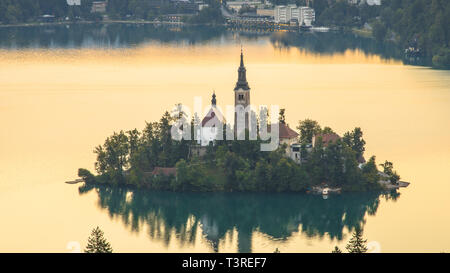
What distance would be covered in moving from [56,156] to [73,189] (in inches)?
166

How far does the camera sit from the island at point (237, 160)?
3081 cm

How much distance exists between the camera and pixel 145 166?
3189 centimetres

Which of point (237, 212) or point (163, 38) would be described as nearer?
point (237, 212)

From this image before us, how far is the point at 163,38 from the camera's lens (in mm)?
83000

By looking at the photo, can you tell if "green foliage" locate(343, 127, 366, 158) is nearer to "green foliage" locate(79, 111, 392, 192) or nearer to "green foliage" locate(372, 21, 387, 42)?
"green foliage" locate(79, 111, 392, 192)

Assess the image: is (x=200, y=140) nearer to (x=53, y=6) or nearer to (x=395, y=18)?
(x=395, y=18)

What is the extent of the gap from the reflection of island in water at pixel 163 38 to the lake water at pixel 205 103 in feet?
2.45

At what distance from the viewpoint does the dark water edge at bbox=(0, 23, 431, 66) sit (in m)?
73.4

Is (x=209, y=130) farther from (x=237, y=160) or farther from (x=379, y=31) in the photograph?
(x=379, y=31)

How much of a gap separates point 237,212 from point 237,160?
170cm

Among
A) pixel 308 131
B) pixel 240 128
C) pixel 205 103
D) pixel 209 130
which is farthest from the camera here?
pixel 205 103

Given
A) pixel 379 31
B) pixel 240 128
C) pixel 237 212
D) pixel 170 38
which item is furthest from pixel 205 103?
pixel 170 38
